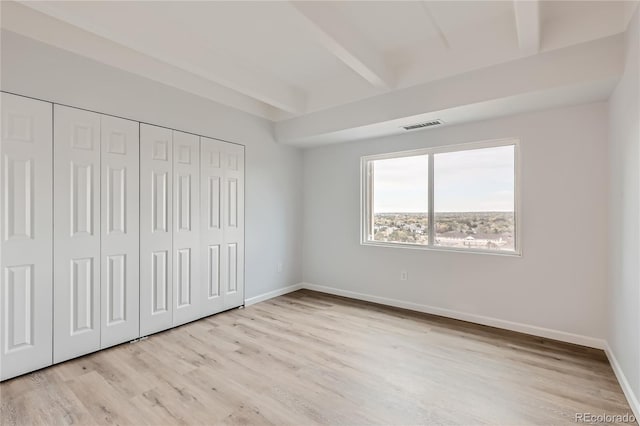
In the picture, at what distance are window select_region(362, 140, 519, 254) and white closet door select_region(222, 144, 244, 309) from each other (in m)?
1.84

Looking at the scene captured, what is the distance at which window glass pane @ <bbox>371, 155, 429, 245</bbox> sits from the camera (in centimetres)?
412

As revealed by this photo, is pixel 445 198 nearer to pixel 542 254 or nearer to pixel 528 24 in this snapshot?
pixel 542 254

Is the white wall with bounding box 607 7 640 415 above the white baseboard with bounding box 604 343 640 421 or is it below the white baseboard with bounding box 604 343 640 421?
above

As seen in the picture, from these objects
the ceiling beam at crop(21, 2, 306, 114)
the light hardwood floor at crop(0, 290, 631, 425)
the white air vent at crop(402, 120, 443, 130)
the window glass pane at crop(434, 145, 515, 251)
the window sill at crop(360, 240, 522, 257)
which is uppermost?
the ceiling beam at crop(21, 2, 306, 114)

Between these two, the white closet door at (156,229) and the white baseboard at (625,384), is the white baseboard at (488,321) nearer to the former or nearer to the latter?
the white baseboard at (625,384)

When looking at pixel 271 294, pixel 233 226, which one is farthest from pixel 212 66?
pixel 271 294

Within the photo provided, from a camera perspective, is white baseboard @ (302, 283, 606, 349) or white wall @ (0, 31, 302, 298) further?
white baseboard @ (302, 283, 606, 349)

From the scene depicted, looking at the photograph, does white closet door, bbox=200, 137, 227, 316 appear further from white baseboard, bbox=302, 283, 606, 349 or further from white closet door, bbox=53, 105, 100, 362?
white baseboard, bbox=302, 283, 606, 349

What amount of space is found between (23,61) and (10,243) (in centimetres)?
145

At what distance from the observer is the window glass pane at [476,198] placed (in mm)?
3469

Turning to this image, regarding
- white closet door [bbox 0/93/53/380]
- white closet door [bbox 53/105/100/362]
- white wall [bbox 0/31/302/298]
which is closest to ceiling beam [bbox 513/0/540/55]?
white wall [bbox 0/31/302/298]

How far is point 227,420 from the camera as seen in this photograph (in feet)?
6.27

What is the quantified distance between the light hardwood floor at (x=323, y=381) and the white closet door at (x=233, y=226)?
0.74m

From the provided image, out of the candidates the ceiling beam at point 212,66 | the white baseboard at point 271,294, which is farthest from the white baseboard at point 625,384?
the ceiling beam at point 212,66
